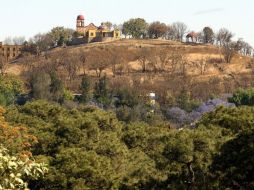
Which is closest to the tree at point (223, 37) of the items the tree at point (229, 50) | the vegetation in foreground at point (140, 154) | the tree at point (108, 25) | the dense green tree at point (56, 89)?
the tree at point (229, 50)

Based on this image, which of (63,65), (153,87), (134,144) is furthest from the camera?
(63,65)

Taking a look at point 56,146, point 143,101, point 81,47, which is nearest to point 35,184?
point 56,146

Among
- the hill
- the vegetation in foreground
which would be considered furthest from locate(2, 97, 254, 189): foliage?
the hill

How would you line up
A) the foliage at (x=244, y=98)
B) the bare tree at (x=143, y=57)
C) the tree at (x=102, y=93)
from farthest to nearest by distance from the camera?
the bare tree at (x=143, y=57)
the tree at (x=102, y=93)
the foliage at (x=244, y=98)

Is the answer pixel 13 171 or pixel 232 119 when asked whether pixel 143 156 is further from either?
pixel 13 171

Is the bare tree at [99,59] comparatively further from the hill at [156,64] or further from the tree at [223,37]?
the tree at [223,37]

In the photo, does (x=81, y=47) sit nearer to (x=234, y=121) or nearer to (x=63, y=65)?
(x=63, y=65)
